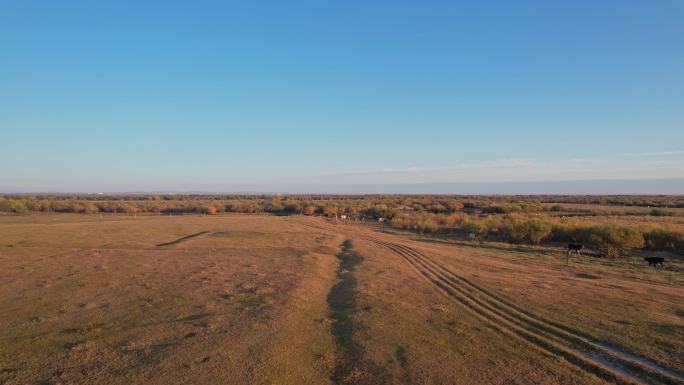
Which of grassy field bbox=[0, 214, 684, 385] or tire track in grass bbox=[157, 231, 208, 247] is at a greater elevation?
tire track in grass bbox=[157, 231, 208, 247]

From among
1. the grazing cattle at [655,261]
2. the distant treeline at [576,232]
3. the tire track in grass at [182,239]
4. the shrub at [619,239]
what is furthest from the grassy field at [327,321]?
the distant treeline at [576,232]

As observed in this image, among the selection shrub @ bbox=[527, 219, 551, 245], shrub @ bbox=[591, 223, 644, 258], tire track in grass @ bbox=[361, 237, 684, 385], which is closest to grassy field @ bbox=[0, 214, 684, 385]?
tire track in grass @ bbox=[361, 237, 684, 385]

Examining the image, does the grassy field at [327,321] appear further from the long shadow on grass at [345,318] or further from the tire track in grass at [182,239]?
the tire track in grass at [182,239]

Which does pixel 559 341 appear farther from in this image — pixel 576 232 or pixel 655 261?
pixel 576 232

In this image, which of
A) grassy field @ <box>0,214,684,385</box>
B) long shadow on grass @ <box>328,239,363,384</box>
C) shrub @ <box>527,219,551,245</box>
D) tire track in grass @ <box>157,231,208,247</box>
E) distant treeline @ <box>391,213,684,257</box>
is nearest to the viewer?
grassy field @ <box>0,214,684,385</box>

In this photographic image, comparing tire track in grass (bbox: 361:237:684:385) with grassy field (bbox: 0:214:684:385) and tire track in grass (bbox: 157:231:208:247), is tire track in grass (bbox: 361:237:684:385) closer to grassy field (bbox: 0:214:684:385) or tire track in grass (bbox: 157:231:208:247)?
grassy field (bbox: 0:214:684:385)
